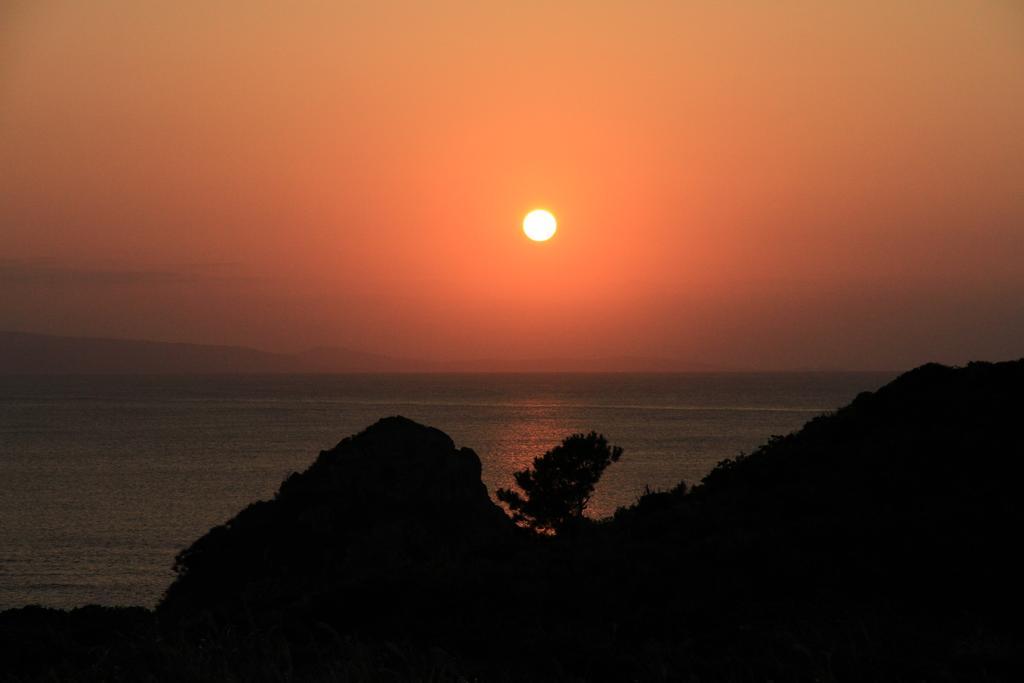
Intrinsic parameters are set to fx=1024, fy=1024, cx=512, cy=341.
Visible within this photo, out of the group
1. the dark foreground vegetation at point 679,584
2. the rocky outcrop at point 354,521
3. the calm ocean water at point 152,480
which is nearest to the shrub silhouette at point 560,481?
the rocky outcrop at point 354,521

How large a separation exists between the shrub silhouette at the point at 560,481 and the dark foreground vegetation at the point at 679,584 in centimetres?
1978

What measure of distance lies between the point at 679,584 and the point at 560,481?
32083mm

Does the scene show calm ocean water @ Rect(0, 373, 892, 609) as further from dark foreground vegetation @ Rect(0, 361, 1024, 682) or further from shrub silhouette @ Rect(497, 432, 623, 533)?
dark foreground vegetation @ Rect(0, 361, 1024, 682)

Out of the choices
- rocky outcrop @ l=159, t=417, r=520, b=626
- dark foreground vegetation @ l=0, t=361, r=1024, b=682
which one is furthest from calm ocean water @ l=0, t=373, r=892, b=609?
dark foreground vegetation @ l=0, t=361, r=1024, b=682

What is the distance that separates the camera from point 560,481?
154 ft

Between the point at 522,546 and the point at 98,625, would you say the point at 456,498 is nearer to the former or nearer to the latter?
the point at 522,546

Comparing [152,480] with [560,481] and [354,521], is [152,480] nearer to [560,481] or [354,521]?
[560,481]

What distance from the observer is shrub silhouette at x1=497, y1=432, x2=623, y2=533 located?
46.2m

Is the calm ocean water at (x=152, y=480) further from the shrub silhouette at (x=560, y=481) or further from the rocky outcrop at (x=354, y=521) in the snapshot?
the rocky outcrop at (x=354, y=521)

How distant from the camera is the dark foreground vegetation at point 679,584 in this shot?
10000mm

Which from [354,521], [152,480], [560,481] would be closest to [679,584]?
[354,521]

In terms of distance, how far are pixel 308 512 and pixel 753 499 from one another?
1182 centimetres

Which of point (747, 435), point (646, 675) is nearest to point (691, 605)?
point (646, 675)

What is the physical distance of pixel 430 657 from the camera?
10344mm
